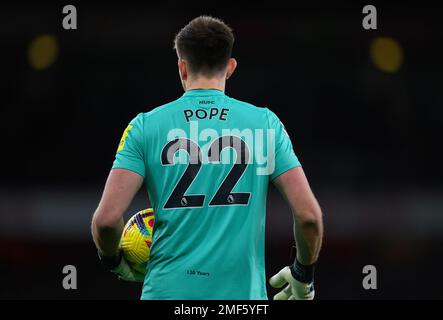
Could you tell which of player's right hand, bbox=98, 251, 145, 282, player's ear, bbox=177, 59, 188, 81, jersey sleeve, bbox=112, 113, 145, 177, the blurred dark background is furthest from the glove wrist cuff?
the blurred dark background

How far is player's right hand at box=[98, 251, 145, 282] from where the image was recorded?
10.1 feet

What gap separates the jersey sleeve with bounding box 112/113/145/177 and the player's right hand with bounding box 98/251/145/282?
0.41 m

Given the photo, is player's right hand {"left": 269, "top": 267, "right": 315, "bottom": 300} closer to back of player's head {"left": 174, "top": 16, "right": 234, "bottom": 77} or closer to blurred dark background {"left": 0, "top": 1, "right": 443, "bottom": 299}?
back of player's head {"left": 174, "top": 16, "right": 234, "bottom": 77}

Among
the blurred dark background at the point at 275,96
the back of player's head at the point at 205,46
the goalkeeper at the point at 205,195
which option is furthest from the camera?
the blurred dark background at the point at 275,96

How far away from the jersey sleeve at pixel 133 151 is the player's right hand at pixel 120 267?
41 centimetres

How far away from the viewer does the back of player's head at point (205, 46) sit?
2.99m

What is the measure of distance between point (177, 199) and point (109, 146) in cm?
856

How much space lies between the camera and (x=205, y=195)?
9.41 feet

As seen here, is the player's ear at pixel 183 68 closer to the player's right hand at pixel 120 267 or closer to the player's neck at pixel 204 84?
the player's neck at pixel 204 84

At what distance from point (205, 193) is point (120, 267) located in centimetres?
53

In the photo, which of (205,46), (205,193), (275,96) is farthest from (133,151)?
(275,96)

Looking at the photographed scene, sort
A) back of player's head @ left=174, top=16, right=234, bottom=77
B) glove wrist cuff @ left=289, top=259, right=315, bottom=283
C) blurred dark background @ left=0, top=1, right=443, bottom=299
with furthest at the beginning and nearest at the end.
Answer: blurred dark background @ left=0, top=1, right=443, bottom=299 < glove wrist cuff @ left=289, top=259, right=315, bottom=283 < back of player's head @ left=174, top=16, right=234, bottom=77

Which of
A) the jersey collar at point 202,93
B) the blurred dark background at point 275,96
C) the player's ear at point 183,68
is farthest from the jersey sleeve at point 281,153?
the blurred dark background at point 275,96
